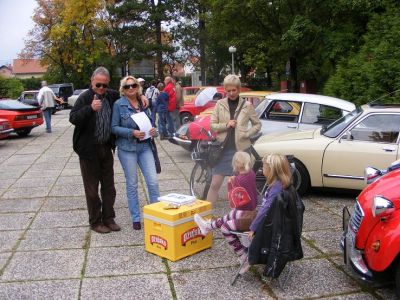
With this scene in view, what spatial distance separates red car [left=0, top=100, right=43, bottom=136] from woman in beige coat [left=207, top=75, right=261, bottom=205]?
1168 centimetres

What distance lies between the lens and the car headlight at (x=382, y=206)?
3.67 meters

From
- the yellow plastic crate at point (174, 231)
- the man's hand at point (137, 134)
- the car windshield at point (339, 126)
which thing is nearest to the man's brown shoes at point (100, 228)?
the yellow plastic crate at point (174, 231)

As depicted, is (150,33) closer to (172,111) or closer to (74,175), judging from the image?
(172,111)

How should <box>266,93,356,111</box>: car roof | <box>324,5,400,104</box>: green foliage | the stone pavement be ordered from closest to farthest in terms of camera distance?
1. the stone pavement
2. <box>266,93,356,111</box>: car roof
3. <box>324,5,400,104</box>: green foliage

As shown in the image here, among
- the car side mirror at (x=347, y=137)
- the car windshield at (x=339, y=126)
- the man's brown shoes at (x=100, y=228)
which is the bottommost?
the man's brown shoes at (x=100, y=228)

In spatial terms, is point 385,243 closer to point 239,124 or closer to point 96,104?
point 239,124

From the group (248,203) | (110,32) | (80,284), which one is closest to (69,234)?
(80,284)

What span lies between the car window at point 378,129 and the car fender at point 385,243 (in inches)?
122

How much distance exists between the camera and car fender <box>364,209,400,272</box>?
3542 mm

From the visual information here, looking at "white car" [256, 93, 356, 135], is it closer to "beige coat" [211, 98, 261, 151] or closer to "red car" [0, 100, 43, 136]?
"beige coat" [211, 98, 261, 151]

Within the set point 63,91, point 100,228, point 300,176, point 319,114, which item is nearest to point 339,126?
point 300,176

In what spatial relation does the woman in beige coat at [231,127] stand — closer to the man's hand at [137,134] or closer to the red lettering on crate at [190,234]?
the man's hand at [137,134]

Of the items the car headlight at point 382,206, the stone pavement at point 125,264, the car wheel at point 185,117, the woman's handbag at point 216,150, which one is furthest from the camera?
the car wheel at point 185,117

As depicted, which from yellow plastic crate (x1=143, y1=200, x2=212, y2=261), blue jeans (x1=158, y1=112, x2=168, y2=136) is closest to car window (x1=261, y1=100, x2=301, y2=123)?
yellow plastic crate (x1=143, y1=200, x2=212, y2=261)
